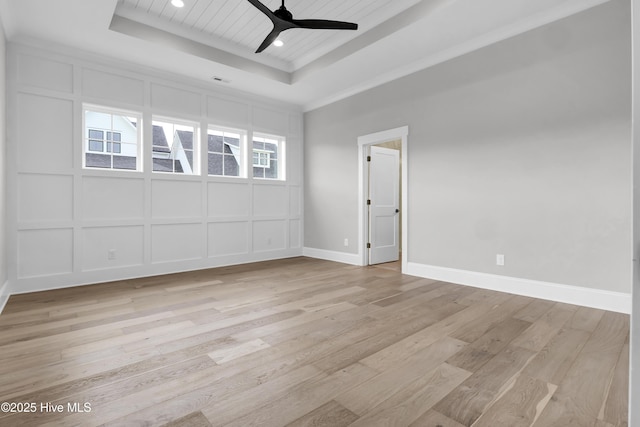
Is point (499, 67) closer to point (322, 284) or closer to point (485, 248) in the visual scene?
point (485, 248)

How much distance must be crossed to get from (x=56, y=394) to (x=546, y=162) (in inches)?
170

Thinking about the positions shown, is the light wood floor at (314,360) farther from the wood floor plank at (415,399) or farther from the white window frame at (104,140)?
the white window frame at (104,140)

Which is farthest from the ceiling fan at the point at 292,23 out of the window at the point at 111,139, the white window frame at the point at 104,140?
the white window frame at the point at 104,140

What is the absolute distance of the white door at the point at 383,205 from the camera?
17.6ft

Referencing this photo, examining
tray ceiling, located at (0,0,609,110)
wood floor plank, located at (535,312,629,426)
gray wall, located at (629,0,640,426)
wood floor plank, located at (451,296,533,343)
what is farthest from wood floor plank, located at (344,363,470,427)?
tray ceiling, located at (0,0,609,110)

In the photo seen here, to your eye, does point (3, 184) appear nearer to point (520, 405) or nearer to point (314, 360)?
point (314, 360)

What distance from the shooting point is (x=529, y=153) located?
3412 mm

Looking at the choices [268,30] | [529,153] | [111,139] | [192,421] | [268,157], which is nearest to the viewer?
[192,421]

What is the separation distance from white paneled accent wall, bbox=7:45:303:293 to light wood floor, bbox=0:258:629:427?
0.71 meters

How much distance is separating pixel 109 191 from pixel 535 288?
206 inches

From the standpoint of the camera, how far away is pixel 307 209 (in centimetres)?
630

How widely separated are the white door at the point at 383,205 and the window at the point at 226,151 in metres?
2.26

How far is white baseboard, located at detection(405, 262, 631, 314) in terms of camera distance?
293 cm

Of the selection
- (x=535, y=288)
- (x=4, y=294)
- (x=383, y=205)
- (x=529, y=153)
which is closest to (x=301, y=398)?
(x=535, y=288)
